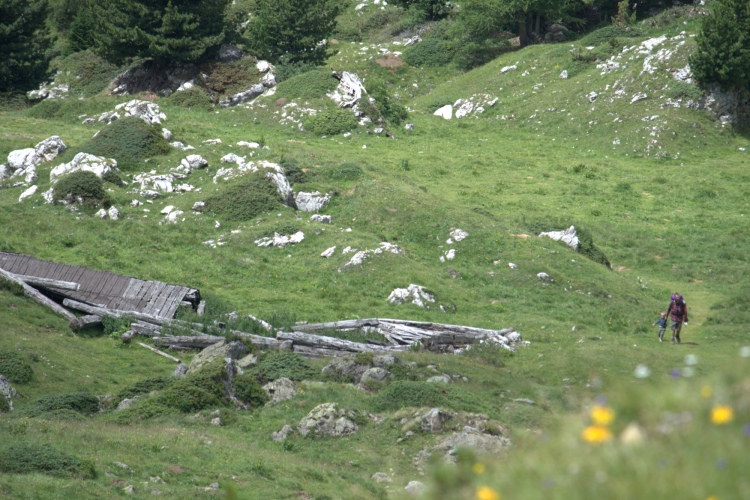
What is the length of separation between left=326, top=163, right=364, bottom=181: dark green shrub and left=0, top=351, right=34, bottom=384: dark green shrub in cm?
2317

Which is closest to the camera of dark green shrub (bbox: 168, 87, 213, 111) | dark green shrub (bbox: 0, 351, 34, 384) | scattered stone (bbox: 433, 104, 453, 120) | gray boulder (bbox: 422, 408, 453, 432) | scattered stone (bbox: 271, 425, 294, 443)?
gray boulder (bbox: 422, 408, 453, 432)

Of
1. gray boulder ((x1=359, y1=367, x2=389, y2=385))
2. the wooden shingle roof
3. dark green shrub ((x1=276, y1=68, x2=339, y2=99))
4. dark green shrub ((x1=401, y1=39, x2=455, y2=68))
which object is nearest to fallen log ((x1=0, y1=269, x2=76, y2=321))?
the wooden shingle roof

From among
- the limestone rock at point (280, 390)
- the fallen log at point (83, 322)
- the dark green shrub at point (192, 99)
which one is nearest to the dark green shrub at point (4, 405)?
the limestone rock at point (280, 390)

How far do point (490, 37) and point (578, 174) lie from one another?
29825 mm

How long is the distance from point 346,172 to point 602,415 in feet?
125

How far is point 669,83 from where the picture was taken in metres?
54.3

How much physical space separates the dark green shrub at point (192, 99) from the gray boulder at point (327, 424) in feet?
151

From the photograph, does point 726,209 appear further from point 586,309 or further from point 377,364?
point 377,364

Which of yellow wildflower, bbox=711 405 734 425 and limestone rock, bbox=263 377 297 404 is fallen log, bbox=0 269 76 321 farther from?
yellow wildflower, bbox=711 405 734 425

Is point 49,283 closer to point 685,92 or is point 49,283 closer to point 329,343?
point 329,343

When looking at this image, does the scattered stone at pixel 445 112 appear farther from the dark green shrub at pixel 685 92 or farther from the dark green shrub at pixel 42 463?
the dark green shrub at pixel 42 463

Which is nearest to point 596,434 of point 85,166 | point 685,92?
point 85,166

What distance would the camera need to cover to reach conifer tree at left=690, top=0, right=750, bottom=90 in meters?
50.8

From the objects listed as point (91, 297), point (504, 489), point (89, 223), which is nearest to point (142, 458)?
point (504, 489)
